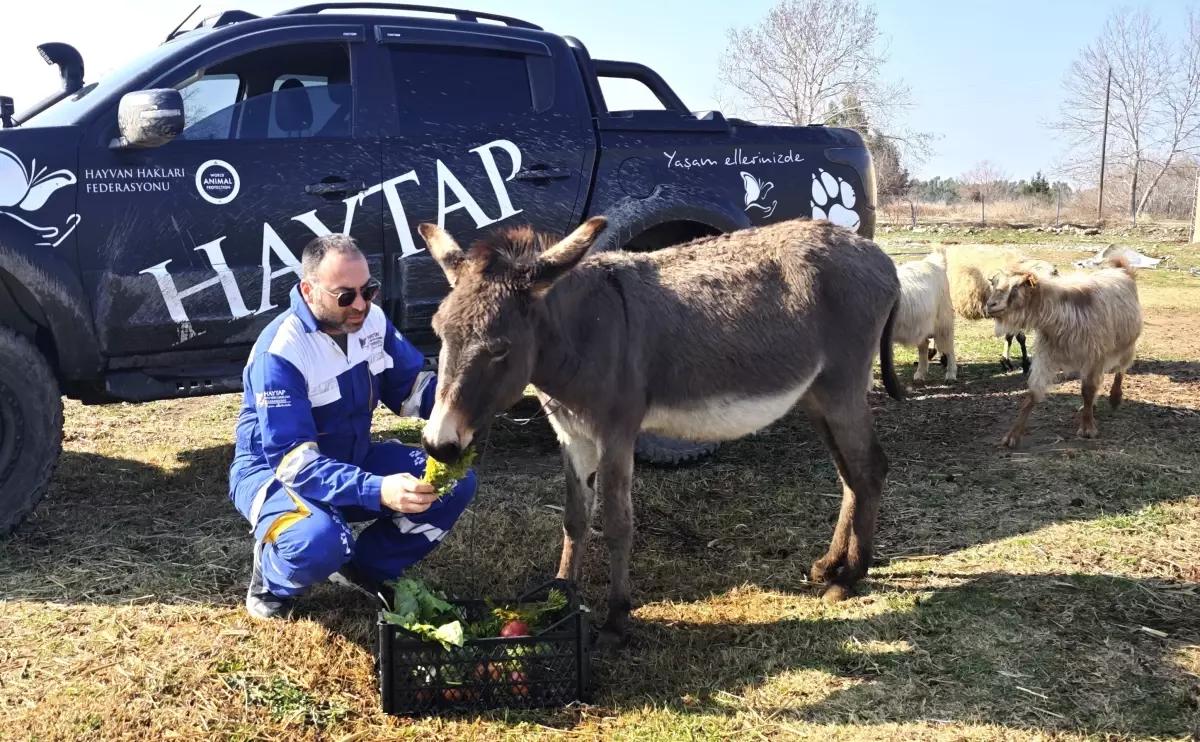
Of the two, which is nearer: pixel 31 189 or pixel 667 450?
pixel 31 189

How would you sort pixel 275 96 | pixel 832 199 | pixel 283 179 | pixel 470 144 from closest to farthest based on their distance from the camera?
pixel 283 179, pixel 275 96, pixel 470 144, pixel 832 199

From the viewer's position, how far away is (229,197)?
4.71 m

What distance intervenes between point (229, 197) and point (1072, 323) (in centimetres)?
621

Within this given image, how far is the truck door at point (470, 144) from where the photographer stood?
202 inches

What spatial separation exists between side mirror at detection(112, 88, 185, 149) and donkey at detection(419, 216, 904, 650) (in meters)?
1.56

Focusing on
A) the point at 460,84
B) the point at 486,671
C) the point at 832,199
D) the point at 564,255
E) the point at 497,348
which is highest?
the point at 460,84

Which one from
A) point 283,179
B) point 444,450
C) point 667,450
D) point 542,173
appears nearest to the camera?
point 444,450

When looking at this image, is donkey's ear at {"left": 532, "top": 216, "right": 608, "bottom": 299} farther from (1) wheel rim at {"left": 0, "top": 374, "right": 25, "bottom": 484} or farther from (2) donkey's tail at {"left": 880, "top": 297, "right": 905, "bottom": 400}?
(1) wheel rim at {"left": 0, "top": 374, "right": 25, "bottom": 484}

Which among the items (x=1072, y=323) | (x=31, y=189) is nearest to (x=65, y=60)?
(x=31, y=189)

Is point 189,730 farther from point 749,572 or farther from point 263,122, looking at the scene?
point 263,122

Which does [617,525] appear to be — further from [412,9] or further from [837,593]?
[412,9]

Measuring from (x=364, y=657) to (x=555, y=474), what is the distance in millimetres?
2494

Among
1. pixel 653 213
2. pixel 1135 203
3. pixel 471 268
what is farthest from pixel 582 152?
pixel 1135 203

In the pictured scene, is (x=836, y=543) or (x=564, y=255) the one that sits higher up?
(x=564, y=255)
